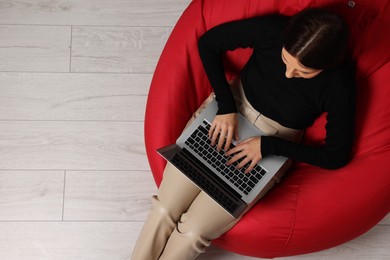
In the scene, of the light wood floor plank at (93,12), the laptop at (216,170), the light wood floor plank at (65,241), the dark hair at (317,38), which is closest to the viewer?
the dark hair at (317,38)

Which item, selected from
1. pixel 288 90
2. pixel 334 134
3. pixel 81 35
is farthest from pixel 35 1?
pixel 334 134

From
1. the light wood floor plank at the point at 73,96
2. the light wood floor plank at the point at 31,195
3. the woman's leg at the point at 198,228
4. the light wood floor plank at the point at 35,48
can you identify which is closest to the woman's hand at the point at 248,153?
the woman's leg at the point at 198,228

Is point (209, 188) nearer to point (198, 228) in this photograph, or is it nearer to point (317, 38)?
point (198, 228)

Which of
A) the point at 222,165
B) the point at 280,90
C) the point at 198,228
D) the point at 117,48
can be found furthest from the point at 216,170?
the point at 117,48

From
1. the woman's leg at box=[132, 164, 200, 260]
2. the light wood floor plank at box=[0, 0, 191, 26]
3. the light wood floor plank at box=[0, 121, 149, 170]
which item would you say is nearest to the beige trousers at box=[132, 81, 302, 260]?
the woman's leg at box=[132, 164, 200, 260]

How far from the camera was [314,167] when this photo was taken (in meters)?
1.52

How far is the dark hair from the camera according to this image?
110 cm

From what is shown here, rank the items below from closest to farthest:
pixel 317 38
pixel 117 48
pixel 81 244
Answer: pixel 317 38
pixel 81 244
pixel 117 48

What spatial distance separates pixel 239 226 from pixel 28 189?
2.44 ft

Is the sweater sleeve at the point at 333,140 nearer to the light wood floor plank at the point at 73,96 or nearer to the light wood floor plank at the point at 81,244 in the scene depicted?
the light wood floor plank at the point at 81,244

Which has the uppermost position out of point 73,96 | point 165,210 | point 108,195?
point 165,210

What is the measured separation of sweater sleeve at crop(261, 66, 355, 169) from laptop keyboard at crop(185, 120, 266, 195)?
0.07m

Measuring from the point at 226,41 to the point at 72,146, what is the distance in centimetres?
71

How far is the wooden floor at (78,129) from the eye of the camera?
1.73 metres
